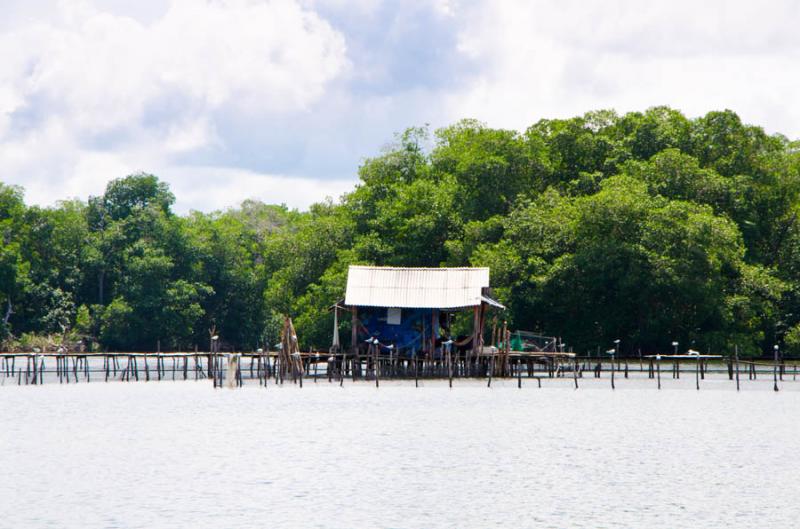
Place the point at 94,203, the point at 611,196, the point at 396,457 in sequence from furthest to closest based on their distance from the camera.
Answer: the point at 94,203, the point at 611,196, the point at 396,457

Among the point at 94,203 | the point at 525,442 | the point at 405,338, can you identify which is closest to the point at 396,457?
the point at 525,442

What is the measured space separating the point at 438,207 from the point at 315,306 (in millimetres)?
10145

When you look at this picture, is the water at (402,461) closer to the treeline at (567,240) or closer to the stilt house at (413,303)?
the stilt house at (413,303)

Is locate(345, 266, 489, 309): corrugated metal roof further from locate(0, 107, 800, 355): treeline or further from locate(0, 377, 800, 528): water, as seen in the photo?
locate(0, 107, 800, 355): treeline

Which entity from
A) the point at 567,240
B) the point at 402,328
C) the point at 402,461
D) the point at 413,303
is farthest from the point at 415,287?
the point at 402,461

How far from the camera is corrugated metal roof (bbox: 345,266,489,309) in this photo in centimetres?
5416

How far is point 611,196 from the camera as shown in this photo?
6631cm

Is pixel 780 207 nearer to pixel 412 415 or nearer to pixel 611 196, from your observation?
pixel 611 196

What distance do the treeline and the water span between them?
696 inches

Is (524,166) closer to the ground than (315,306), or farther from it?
farther from it

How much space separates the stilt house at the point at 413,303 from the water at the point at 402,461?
6294 mm

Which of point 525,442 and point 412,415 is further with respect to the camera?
point 412,415

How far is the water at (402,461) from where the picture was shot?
2205cm

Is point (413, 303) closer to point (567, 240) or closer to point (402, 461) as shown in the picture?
point (567, 240)
